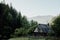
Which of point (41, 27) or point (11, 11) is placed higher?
point (11, 11)

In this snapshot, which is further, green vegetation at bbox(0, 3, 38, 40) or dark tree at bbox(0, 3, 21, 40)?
dark tree at bbox(0, 3, 21, 40)

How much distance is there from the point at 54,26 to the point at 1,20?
Result: 1520cm

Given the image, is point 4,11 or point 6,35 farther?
point 4,11

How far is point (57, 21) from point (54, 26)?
1548 mm

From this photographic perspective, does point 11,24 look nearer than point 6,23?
No

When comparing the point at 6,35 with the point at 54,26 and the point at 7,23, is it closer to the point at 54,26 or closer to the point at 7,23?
the point at 7,23

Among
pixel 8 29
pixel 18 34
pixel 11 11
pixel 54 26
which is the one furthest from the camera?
pixel 11 11

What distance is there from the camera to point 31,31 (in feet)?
165

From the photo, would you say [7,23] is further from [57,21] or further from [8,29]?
[57,21]

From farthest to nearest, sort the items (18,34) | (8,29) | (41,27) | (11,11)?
(11,11)
(41,27)
(8,29)
(18,34)

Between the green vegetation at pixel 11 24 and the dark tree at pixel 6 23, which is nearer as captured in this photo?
the green vegetation at pixel 11 24

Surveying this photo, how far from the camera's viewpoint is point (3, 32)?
50.8 metres

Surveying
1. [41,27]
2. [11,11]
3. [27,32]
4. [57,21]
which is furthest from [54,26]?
[11,11]

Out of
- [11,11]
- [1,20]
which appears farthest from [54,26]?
[11,11]
